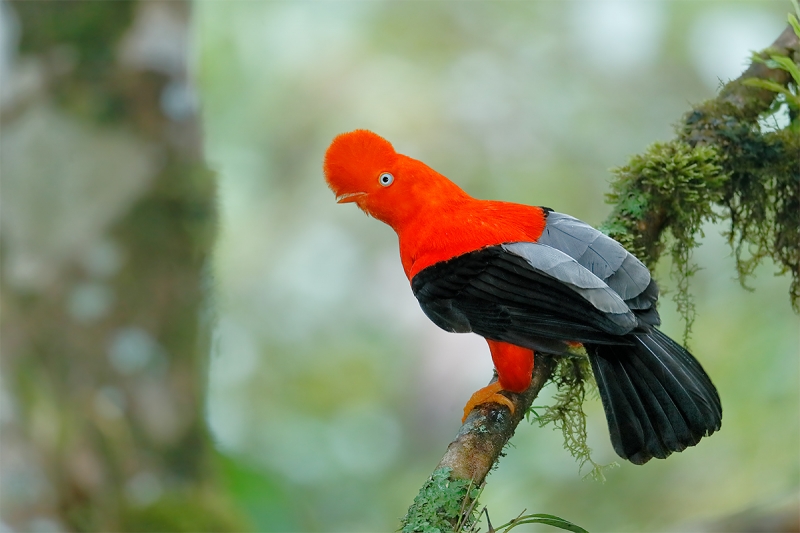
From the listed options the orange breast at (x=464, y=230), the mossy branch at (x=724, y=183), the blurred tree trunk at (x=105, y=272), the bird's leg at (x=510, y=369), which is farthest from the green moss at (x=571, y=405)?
the blurred tree trunk at (x=105, y=272)

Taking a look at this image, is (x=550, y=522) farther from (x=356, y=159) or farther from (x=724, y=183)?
(x=724, y=183)

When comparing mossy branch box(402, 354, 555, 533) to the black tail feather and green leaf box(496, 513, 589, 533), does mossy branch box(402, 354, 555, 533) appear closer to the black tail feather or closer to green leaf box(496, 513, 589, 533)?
green leaf box(496, 513, 589, 533)

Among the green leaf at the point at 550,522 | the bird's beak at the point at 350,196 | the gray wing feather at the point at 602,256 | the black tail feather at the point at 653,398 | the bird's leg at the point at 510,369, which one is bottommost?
the green leaf at the point at 550,522

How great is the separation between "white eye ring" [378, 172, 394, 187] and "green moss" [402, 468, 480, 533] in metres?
1.17

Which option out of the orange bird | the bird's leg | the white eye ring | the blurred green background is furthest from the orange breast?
the blurred green background

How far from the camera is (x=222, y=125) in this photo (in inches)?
293

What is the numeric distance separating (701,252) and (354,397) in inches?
143

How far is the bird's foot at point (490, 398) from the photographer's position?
76.4 inches

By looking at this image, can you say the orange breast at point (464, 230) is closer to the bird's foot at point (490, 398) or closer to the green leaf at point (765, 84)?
the bird's foot at point (490, 398)

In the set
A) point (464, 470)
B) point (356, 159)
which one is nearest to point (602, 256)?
point (464, 470)

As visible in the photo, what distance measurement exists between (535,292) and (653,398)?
0.42 metres

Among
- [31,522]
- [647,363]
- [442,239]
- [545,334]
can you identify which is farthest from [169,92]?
[647,363]

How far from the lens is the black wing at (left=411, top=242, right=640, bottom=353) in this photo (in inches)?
72.6

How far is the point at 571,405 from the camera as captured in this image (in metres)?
2.31
